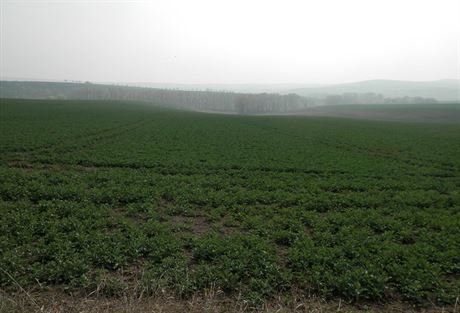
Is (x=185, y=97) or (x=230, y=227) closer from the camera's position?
(x=230, y=227)

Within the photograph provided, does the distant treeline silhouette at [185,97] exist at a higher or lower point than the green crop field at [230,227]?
higher

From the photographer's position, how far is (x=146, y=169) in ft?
56.5

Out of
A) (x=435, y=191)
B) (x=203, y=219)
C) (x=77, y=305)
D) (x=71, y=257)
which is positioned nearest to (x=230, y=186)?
(x=203, y=219)

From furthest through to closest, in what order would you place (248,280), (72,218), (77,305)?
(72,218), (248,280), (77,305)

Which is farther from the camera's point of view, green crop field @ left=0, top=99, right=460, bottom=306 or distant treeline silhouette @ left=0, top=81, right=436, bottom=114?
distant treeline silhouette @ left=0, top=81, right=436, bottom=114

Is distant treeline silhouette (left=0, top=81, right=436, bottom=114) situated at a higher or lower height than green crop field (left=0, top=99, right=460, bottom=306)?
higher

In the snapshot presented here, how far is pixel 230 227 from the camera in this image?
10273 mm

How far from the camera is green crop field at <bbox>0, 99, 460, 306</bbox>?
6.88 meters

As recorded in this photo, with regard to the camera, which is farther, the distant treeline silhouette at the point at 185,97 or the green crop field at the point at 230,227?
the distant treeline silhouette at the point at 185,97

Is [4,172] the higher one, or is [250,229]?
[4,172]

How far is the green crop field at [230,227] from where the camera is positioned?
688 centimetres

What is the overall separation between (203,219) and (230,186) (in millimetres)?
4010

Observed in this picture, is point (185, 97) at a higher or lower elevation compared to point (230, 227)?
higher

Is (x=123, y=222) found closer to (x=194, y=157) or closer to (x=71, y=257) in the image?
(x=71, y=257)
